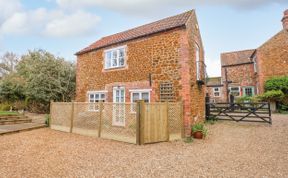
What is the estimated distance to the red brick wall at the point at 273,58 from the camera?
66.2 ft

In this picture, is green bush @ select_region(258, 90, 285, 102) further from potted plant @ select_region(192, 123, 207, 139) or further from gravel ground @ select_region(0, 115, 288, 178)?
potted plant @ select_region(192, 123, 207, 139)

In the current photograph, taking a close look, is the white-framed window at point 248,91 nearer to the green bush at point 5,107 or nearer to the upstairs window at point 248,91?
the upstairs window at point 248,91

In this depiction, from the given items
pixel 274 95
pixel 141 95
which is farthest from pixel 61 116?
pixel 274 95

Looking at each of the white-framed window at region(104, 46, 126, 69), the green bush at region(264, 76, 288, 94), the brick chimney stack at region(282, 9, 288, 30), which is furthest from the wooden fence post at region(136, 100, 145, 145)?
the brick chimney stack at region(282, 9, 288, 30)

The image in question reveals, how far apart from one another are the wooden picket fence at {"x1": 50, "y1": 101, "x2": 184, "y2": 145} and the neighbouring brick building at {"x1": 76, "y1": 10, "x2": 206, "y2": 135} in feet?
3.79

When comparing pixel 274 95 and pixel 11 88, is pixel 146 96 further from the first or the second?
pixel 11 88

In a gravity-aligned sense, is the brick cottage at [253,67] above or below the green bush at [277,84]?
above

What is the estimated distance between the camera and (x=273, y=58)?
815 inches

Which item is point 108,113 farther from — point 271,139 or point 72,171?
point 271,139

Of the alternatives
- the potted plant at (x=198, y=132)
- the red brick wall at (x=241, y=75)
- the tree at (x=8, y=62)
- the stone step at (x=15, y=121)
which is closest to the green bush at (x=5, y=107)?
the stone step at (x=15, y=121)

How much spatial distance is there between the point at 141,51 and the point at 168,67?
2.54m

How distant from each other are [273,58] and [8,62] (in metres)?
48.0

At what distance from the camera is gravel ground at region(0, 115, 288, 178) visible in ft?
15.4

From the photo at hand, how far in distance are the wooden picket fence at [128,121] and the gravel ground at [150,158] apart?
20.3 inches
